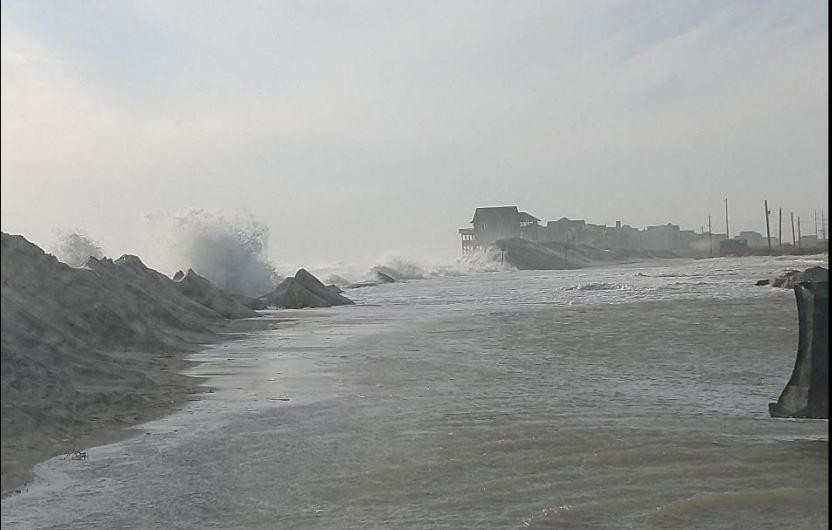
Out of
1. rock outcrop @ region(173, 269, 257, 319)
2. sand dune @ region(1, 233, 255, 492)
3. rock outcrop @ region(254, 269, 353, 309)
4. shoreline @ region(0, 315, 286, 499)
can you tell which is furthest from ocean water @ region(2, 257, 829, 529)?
rock outcrop @ region(254, 269, 353, 309)

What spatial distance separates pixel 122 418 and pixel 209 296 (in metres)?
12.1

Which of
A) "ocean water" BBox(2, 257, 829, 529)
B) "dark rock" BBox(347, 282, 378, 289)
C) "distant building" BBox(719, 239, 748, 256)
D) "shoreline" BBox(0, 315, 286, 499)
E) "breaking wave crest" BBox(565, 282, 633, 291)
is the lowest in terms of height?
"ocean water" BBox(2, 257, 829, 529)

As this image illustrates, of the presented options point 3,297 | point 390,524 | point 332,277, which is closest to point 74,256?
point 390,524

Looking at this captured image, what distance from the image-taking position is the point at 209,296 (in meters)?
18.1

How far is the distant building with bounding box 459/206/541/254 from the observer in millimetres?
91312

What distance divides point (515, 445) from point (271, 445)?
157 cm

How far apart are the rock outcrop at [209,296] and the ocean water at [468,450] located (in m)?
7.71

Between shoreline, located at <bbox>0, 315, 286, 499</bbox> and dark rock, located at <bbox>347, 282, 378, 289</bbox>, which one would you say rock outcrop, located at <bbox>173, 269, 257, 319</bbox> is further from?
dark rock, located at <bbox>347, 282, 378, 289</bbox>

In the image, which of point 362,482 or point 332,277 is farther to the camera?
point 332,277

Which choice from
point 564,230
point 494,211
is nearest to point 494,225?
point 494,211

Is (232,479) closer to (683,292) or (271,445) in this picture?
(271,445)

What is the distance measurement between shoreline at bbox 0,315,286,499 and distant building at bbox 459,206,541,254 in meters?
79.6

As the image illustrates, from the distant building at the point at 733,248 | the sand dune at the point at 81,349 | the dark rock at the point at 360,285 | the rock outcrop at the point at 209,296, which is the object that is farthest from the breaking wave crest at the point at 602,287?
the distant building at the point at 733,248

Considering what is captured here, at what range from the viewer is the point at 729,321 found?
13.0m
